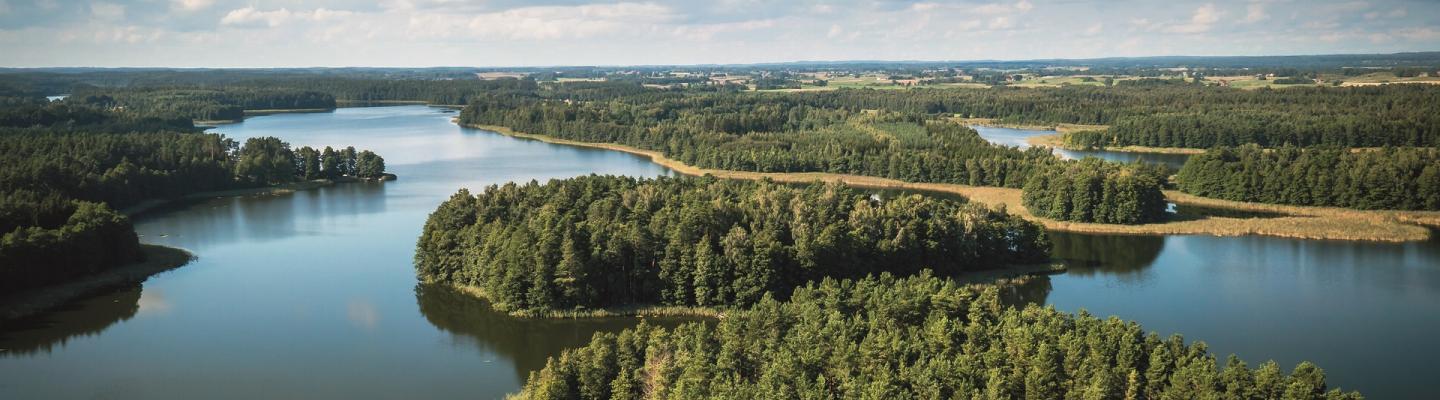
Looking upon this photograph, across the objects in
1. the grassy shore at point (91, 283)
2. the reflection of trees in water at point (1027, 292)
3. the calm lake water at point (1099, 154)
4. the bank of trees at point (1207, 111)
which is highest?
the bank of trees at point (1207, 111)

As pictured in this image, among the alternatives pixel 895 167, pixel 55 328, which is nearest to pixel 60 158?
pixel 55 328

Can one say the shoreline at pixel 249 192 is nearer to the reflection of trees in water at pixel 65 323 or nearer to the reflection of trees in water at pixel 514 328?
the reflection of trees in water at pixel 65 323

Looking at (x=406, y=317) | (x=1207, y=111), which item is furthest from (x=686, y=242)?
(x=1207, y=111)

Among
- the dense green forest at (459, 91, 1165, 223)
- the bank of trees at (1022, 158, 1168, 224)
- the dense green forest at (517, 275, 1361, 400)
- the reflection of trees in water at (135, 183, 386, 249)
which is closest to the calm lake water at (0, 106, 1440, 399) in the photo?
the reflection of trees in water at (135, 183, 386, 249)

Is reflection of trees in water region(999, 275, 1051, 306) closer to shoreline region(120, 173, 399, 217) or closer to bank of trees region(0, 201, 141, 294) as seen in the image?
bank of trees region(0, 201, 141, 294)

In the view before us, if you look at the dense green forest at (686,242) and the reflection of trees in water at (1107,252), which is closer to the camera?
the dense green forest at (686,242)

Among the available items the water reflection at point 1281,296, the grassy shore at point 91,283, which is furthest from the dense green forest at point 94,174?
the water reflection at point 1281,296

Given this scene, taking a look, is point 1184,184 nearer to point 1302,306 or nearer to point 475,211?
point 1302,306
